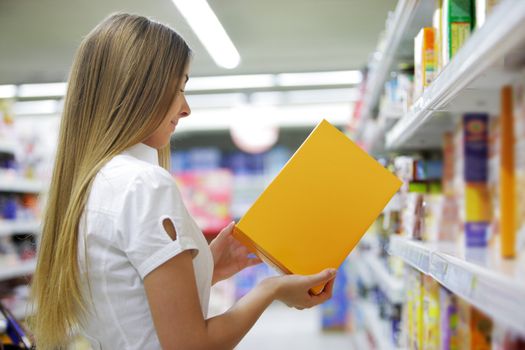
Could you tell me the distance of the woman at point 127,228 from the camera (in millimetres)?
1195

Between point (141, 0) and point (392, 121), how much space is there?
2.47 m

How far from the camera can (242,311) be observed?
4.26ft

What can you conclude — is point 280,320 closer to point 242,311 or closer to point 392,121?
point 392,121

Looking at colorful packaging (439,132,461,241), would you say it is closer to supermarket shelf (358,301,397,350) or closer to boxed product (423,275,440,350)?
boxed product (423,275,440,350)

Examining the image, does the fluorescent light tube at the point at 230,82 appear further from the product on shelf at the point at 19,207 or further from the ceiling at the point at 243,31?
the product on shelf at the point at 19,207

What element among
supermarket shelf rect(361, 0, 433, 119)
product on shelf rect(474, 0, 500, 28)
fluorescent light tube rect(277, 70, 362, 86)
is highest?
fluorescent light tube rect(277, 70, 362, 86)

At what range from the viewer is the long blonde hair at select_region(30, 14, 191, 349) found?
52.1 inches

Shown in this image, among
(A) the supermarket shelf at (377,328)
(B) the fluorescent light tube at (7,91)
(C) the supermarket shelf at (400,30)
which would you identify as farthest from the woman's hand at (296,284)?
(B) the fluorescent light tube at (7,91)

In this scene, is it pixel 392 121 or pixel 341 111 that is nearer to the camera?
pixel 392 121

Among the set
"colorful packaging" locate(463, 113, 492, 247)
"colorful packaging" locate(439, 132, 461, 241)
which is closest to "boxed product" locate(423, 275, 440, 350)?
"colorful packaging" locate(439, 132, 461, 241)

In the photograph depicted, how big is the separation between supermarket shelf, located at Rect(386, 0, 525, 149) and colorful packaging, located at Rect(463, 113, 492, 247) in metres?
0.05

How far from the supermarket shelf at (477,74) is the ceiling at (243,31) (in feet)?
9.83

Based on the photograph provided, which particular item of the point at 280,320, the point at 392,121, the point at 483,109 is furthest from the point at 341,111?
the point at 483,109

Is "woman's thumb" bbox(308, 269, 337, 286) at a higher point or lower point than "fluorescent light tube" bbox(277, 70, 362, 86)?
lower
